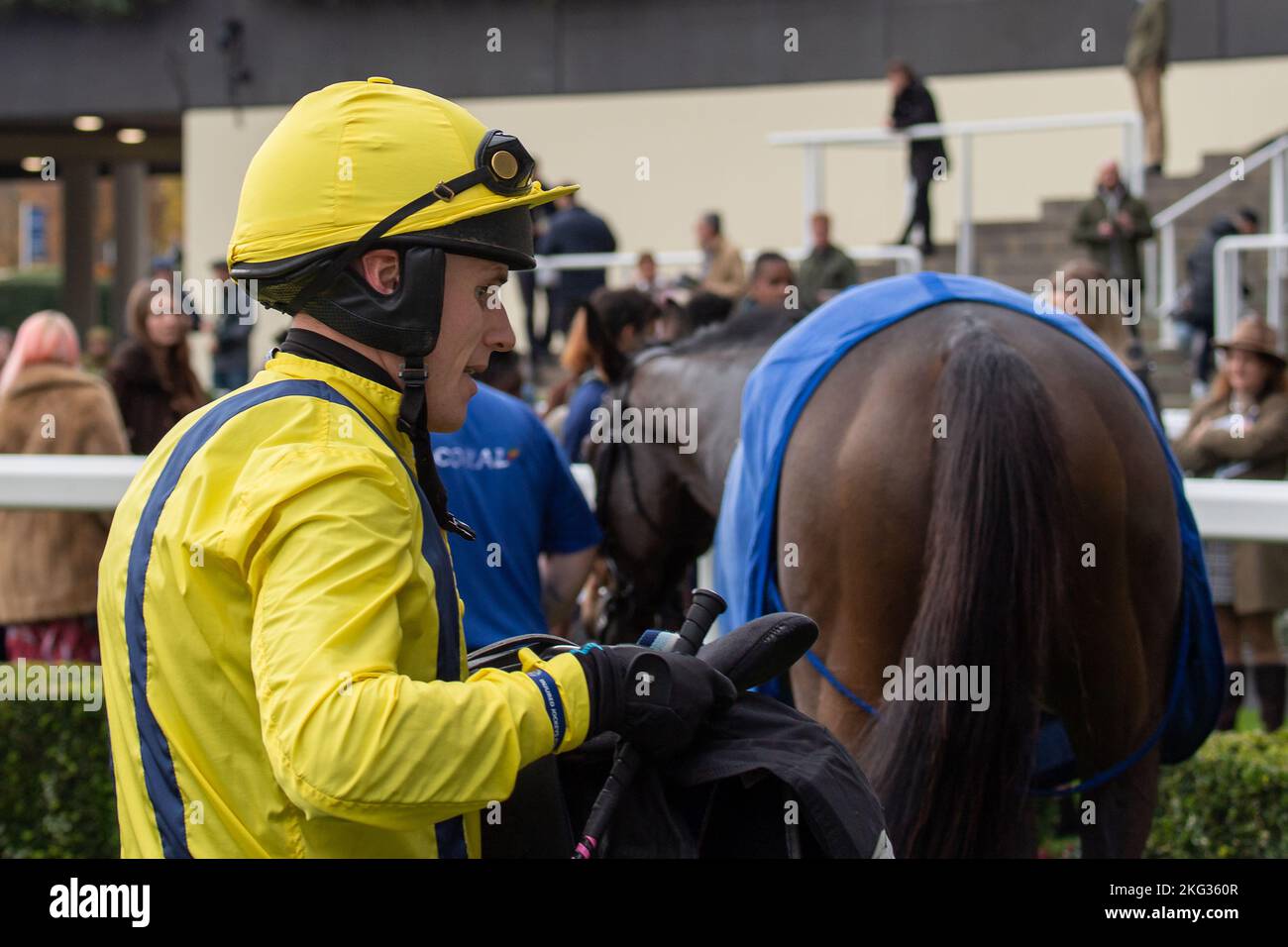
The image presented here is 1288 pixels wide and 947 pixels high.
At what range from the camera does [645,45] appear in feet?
54.4

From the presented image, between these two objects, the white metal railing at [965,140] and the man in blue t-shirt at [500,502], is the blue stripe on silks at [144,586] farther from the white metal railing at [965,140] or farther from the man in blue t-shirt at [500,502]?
the white metal railing at [965,140]

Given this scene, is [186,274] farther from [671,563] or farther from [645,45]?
[671,563]

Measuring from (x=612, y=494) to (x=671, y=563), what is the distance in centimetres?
30

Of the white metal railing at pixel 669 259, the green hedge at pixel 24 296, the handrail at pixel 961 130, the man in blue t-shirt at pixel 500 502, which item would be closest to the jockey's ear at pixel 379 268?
the man in blue t-shirt at pixel 500 502

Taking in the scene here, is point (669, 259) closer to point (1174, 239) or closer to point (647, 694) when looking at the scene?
point (1174, 239)

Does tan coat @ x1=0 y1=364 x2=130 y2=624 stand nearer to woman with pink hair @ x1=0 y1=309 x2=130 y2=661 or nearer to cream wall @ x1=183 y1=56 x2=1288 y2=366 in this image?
woman with pink hair @ x1=0 y1=309 x2=130 y2=661

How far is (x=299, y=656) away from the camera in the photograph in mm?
1373

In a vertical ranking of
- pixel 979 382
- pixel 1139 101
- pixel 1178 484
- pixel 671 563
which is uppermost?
pixel 1139 101

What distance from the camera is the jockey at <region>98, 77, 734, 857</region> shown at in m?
1.39

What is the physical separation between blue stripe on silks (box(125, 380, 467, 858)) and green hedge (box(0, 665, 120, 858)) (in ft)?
9.66

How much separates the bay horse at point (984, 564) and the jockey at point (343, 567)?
108 centimetres

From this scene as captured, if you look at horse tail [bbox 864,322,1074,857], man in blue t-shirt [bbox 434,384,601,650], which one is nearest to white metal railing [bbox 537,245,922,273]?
man in blue t-shirt [bbox 434,384,601,650]
